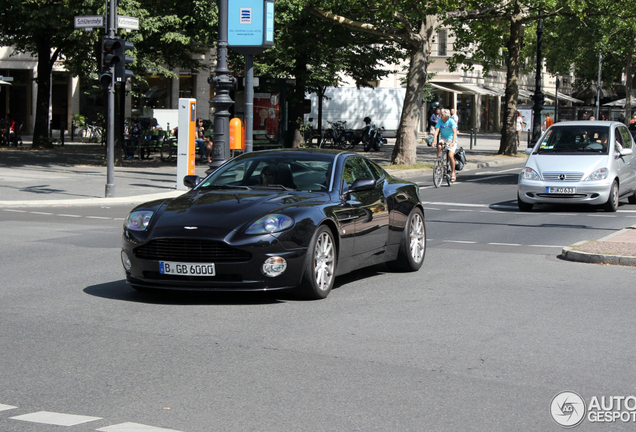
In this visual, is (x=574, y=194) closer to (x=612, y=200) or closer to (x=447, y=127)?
(x=612, y=200)

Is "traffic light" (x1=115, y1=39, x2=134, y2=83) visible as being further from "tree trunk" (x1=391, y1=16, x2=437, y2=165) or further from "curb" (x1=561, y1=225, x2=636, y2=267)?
"tree trunk" (x1=391, y1=16, x2=437, y2=165)

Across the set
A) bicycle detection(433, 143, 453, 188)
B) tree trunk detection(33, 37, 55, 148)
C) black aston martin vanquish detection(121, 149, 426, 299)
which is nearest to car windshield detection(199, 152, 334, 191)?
black aston martin vanquish detection(121, 149, 426, 299)

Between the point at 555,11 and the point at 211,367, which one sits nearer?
the point at 211,367

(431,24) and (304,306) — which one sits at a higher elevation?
(431,24)

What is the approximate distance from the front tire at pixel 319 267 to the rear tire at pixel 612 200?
10.3 meters

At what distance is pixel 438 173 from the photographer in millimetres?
23844

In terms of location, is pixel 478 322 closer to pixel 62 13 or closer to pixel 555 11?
pixel 62 13

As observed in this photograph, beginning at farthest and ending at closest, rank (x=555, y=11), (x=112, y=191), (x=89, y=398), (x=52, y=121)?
(x=52, y=121) → (x=555, y=11) → (x=112, y=191) → (x=89, y=398)

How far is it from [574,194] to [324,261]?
9.95 metres

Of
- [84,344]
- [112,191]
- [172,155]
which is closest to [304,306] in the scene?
[84,344]

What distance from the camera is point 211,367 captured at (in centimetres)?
587

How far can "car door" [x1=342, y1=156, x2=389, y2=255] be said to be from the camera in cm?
908

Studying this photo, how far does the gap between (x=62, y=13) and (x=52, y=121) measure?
25418 mm

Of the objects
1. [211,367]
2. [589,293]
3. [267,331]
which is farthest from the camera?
[589,293]
